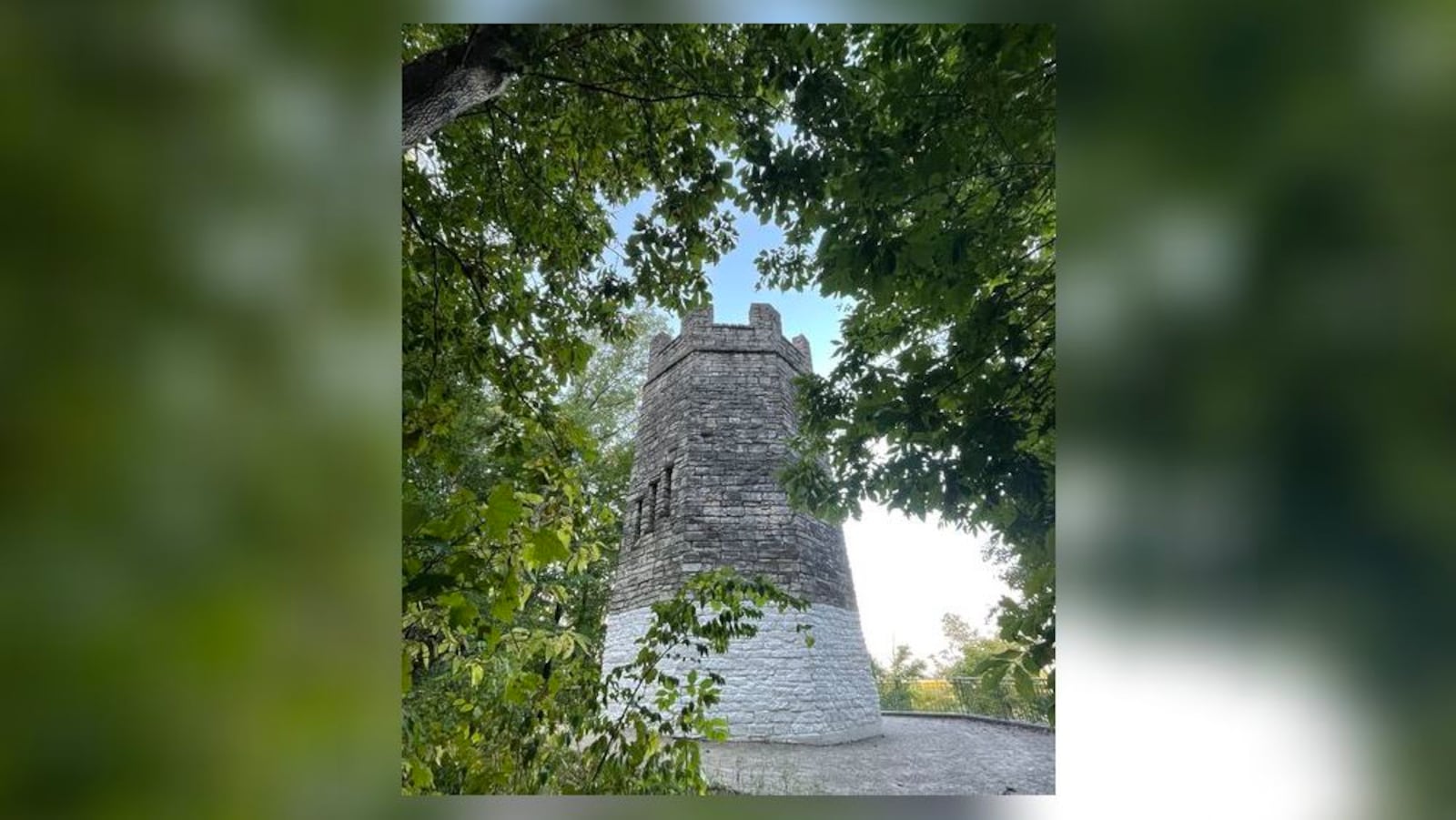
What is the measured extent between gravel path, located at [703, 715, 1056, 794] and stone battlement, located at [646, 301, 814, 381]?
48.6 inches

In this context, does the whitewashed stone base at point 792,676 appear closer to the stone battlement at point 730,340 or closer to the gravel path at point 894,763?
the gravel path at point 894,763

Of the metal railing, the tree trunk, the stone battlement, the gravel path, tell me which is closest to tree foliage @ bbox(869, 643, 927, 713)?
the metal railing

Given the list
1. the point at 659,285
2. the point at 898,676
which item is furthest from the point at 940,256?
the point at 898,676

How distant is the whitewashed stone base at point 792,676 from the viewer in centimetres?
281

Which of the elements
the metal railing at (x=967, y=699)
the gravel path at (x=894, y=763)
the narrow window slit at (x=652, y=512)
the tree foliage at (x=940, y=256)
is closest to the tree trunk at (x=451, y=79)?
the tree foliage at (x=940, y=256)

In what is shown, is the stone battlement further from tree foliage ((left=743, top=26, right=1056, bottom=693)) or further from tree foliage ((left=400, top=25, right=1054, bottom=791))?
tree foliage ((left=743, top=26, right=1056, bottom=693))

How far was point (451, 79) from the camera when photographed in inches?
42.0

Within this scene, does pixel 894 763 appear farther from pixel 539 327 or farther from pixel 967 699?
pixel 539 327

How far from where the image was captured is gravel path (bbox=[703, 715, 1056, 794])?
1721 mm
